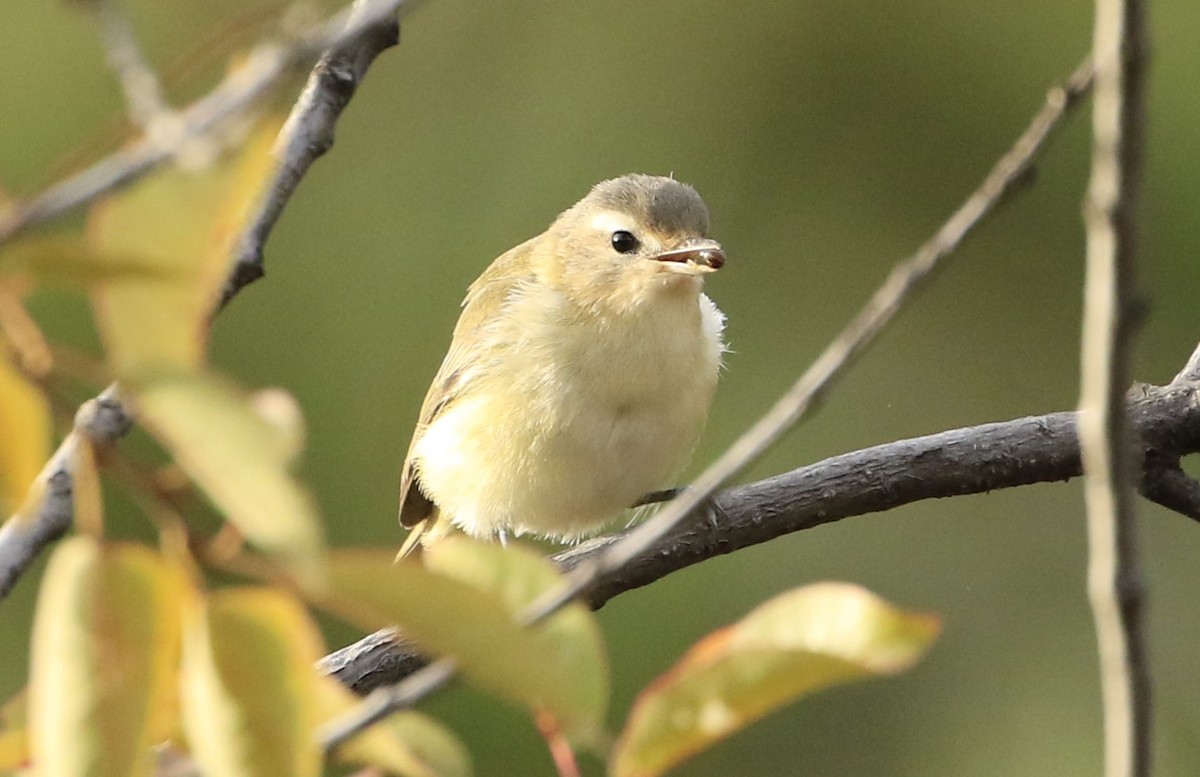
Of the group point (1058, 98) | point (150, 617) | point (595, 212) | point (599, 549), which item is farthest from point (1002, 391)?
point (150, 617)

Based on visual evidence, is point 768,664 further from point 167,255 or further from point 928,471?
point 928,471

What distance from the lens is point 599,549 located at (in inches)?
95.6

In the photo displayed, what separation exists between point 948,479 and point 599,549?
22.0 inches

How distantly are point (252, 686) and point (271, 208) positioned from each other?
3.30 feet

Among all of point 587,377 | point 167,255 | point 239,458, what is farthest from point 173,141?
point 587,377

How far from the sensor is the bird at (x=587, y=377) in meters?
2.77

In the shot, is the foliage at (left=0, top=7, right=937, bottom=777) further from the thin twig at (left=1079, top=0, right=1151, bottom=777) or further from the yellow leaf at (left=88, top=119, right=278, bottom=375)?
the thin twig at (left=1079, top=0, right=1151, bottom=777)

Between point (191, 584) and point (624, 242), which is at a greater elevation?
point (624, 242)

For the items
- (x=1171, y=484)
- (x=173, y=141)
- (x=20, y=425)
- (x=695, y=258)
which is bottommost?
(x=20, y=425)

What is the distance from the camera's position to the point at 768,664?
0.85m

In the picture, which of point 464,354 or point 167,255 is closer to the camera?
point 167,255

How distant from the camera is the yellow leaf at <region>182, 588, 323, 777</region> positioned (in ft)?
2.50

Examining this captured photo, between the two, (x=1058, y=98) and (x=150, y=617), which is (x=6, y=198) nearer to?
(x=150, y=617)

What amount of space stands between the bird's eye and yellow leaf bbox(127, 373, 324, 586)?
2335 mm
